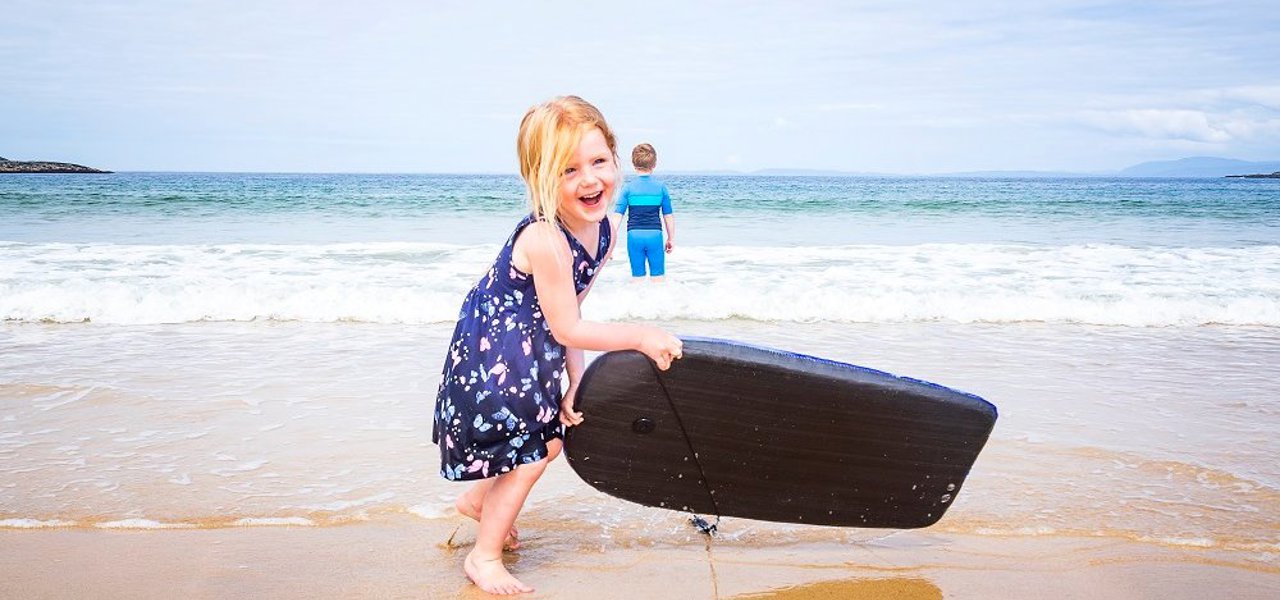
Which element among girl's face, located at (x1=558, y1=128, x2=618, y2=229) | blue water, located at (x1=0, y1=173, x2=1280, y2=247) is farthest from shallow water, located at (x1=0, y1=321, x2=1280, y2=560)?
blue water, located at (x1=0, y1=173, x2=1280, y2=247)

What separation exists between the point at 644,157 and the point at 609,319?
1.78 metres

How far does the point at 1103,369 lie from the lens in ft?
17.5

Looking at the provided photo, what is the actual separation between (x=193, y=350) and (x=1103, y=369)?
17.6 ft

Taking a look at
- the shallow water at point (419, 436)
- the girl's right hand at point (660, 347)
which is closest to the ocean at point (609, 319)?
the shallow water at point (419, 436)

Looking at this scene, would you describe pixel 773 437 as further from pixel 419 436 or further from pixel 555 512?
pixel 419 436

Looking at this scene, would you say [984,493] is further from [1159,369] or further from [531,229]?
[1159,369]

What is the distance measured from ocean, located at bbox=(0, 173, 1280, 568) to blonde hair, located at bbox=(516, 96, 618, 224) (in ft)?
3.68

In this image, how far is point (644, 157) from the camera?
835 centimetres

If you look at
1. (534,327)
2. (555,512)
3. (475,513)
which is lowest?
(555,512)

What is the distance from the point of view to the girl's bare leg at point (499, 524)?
7.90 feet

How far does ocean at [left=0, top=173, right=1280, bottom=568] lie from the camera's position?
3059 millimetres

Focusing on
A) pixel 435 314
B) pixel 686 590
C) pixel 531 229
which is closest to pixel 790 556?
pixel 686 590

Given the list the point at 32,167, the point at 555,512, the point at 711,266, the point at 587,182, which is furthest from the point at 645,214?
the point at 32,167

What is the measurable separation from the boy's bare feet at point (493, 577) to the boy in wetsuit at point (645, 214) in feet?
19.4
